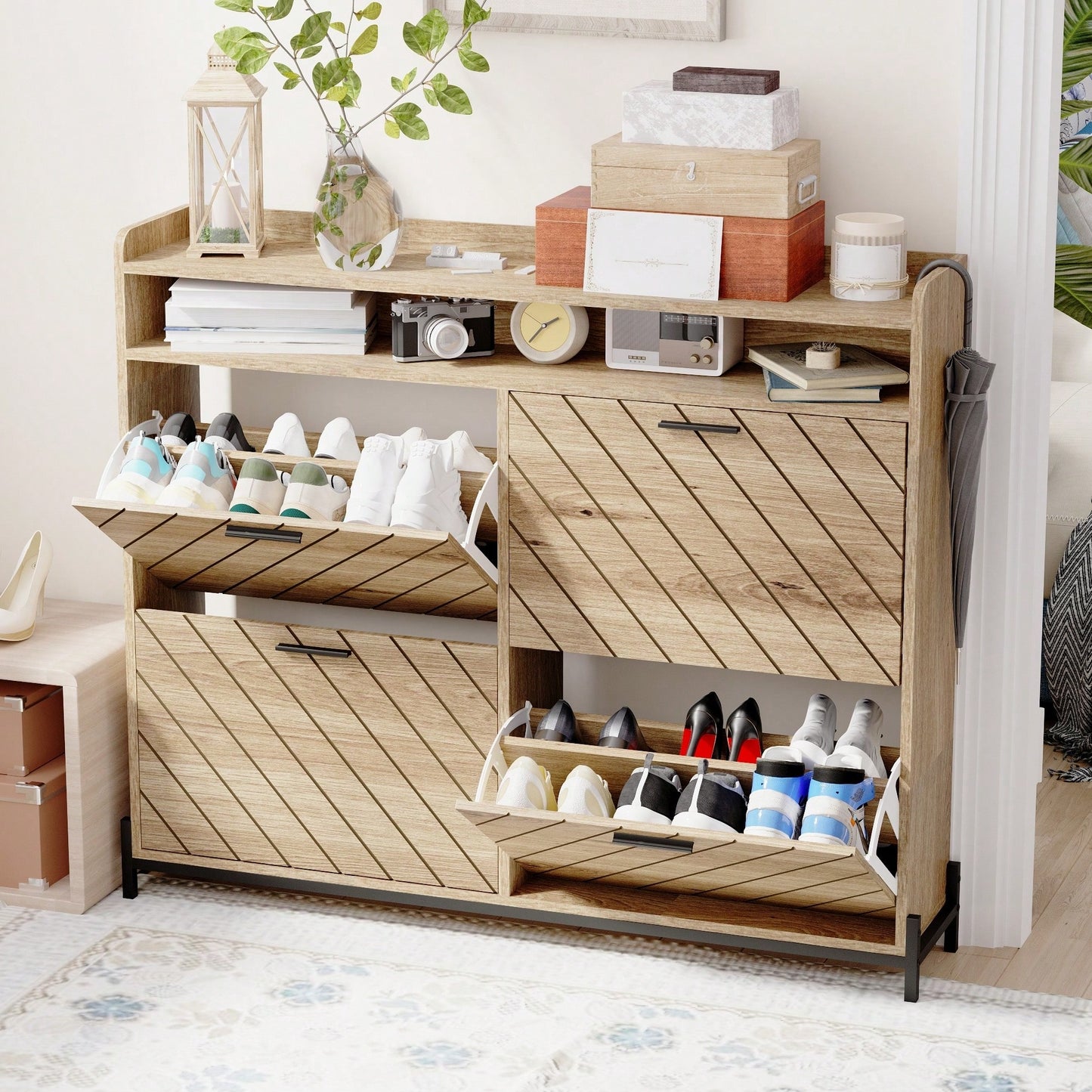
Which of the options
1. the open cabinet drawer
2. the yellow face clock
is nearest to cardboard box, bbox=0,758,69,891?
the open cabinet drawer

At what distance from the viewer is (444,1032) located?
276 cm

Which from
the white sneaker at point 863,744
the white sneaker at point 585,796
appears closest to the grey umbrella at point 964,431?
the white sneaker at point 863,744

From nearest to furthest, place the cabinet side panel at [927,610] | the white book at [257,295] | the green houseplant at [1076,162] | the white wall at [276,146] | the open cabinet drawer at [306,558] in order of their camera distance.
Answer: the cabinet side panel at [927,610] < the open cabinet drawer at [306,558] < the white wall at [276,146] < the white book at [257,295] < the green houseplant at [1076,162]

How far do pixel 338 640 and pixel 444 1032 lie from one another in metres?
0.69

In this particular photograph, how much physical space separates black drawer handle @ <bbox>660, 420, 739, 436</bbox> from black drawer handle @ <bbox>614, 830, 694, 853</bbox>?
640mm

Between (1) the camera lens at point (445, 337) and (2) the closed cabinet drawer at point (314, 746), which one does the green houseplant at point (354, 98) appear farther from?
(2) the closed cabinet drawer at point (314, 746)

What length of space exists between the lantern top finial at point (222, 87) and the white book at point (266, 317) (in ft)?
1.13

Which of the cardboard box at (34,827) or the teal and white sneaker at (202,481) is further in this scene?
the cardboard box at (34,827)

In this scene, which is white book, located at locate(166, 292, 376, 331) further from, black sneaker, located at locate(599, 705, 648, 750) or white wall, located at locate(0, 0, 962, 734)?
black sneaker, located at locate(599, 705, 648, 750)

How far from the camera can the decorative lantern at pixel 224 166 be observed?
2.98 metres

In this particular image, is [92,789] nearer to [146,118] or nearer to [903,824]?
[146,118]

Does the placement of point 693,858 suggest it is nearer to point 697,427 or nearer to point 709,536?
point 709,536

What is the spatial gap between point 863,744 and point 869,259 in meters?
0.78

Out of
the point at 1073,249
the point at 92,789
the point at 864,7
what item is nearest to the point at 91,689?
the point at 92,789
